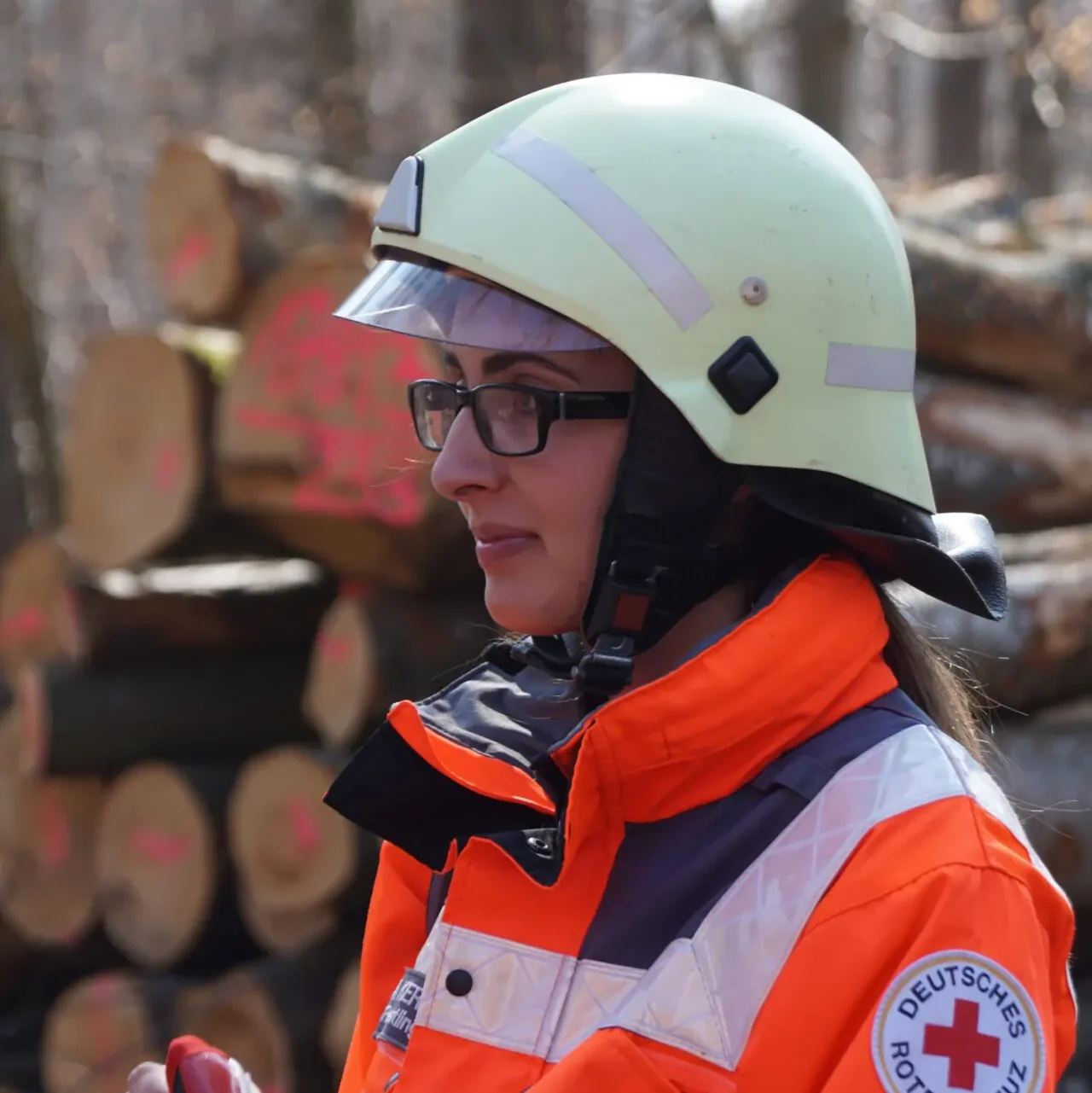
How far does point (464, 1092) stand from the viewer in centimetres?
145

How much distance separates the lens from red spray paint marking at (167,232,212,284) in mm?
4219

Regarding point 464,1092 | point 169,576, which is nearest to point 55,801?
point 169,576

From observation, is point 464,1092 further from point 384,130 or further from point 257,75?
point 257,75

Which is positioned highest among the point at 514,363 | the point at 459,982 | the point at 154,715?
the point at 514,363

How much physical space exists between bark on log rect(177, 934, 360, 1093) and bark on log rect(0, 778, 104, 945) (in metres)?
0.88

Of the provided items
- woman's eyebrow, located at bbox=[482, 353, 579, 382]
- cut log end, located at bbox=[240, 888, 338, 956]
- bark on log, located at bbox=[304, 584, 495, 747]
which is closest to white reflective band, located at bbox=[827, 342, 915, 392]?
woman's eyebrow, located at bbox=[482, 353, 579, 382]

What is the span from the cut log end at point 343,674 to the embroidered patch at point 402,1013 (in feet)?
6.98

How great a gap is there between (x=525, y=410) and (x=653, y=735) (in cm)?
36

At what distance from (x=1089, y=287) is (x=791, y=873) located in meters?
4.09

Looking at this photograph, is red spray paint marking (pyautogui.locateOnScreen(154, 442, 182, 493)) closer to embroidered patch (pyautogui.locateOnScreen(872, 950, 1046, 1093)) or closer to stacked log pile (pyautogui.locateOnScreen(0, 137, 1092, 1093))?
stacked log pile (pyautogui.locateOnScreen(0, 137, 1092, 1093))

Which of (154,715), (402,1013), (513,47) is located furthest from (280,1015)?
(513,47)

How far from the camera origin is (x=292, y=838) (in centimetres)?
393

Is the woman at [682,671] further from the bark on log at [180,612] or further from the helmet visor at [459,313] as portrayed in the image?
the bark on log at [180,612]

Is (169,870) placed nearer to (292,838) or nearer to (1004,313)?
(292,838)
